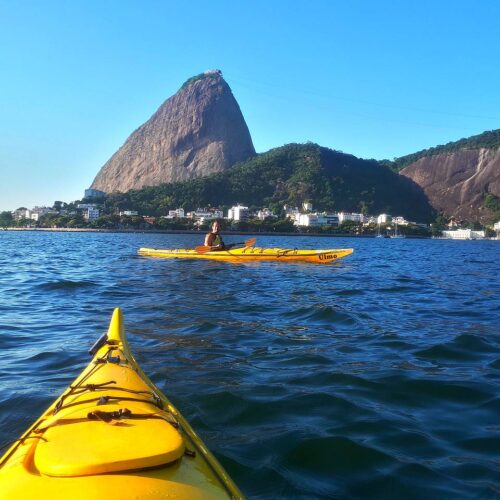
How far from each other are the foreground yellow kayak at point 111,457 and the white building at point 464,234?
515 ft

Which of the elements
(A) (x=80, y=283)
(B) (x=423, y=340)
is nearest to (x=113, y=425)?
(B) (x=423, y=340)

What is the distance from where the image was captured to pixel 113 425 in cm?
279

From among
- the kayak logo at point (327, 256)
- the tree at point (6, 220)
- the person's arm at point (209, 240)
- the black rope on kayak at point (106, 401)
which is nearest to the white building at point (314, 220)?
the tree at point (6, 220)

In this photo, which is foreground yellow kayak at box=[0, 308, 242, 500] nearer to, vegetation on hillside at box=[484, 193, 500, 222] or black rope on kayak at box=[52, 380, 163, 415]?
black rope on kayak at box=[52, 380, 163, 415]

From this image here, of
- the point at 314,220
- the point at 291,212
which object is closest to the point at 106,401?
the point at 314,220

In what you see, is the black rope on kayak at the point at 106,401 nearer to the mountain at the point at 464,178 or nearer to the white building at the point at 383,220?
the white building at the point at 383,220

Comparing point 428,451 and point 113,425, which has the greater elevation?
point 113,425

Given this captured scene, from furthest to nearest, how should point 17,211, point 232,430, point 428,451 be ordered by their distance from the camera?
point 17,211 → point 232,430 → point 428,451

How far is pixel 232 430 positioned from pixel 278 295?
7784 millimetres

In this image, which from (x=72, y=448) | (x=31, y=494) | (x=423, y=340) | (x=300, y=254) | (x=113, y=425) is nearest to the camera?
(x=31, y=494)

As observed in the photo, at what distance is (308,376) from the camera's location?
5.60m

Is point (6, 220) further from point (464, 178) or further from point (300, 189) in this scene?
point (464, 178)

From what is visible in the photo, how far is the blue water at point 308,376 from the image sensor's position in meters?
3.63

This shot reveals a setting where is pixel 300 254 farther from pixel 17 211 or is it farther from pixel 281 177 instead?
pixel 17 211
